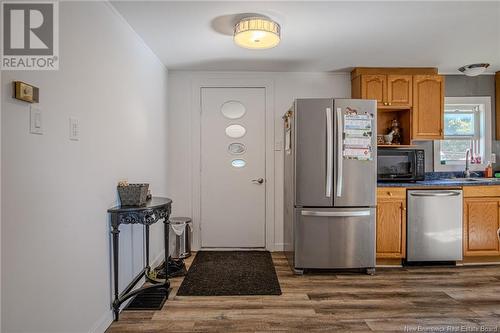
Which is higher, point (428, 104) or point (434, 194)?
point (428, 104)

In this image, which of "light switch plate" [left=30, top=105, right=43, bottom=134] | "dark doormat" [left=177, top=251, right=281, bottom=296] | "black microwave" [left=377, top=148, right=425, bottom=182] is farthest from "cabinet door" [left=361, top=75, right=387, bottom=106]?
"light switch plate" [left=30, top=105, right=43, bottom=134]

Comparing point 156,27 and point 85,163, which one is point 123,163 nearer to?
point 85,163

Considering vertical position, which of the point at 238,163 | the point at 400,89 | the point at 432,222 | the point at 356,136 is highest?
the point at 400,89

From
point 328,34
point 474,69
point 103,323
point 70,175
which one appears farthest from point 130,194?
point 474,69

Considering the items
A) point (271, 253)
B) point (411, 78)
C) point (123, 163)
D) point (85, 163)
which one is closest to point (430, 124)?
point (411, 78)

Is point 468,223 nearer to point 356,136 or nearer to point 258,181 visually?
point 356,136

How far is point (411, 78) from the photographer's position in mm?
3689

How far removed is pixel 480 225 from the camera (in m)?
3.40

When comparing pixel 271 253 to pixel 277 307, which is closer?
pixel 277 307

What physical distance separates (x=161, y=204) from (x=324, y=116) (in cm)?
181

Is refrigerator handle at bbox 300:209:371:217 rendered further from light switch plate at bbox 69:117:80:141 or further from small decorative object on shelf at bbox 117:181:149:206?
light switch plate at bbox 69:117:80:141

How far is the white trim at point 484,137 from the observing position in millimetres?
4016
